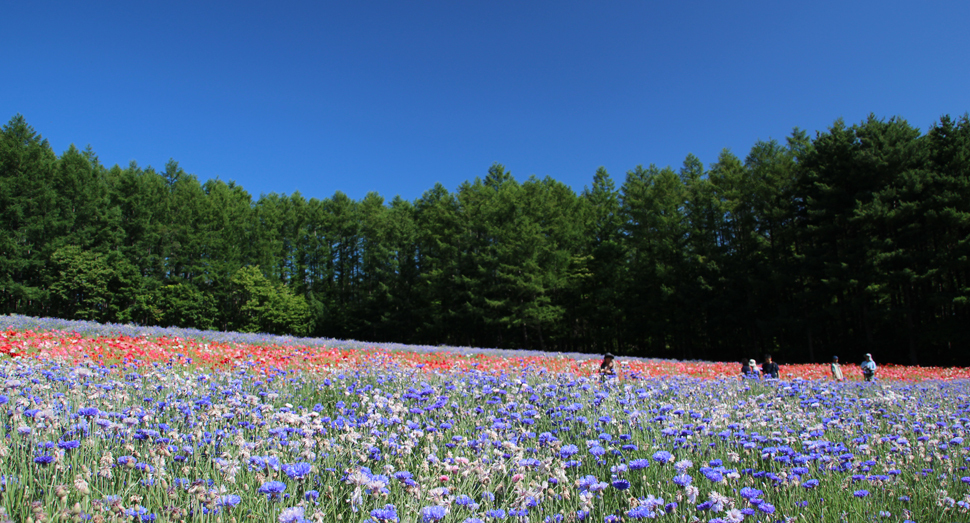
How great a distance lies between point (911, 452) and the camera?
4.01 meters

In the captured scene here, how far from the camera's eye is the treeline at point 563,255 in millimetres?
24297

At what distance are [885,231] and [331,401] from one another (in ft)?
97.1

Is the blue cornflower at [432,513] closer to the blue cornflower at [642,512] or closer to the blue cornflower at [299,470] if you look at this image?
the blue cornflower at [299,470]

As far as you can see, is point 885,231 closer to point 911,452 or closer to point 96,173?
point 911,452

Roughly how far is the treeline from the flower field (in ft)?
77.4

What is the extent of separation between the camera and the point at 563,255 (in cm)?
3394

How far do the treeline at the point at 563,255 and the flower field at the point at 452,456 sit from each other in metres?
23.6

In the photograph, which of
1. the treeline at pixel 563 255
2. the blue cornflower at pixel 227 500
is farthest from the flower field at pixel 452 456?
the treeline at pixel 563 255

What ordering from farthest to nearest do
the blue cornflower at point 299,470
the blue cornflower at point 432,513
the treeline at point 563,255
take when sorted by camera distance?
the treeline at point 563,255, the blue cornflower at point 299,470, the blue cornflower at point 432,513

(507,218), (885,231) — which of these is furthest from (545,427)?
(507,218)

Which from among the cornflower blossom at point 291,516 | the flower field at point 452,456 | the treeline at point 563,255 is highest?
the treeline at point 563,255

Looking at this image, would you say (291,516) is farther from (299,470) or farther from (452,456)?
(452,456)

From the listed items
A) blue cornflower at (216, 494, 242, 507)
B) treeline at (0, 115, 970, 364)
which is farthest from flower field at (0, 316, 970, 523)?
treeline at (0, 115, 970, 364)

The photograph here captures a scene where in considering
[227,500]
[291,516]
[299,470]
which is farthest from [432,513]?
[227,500]
